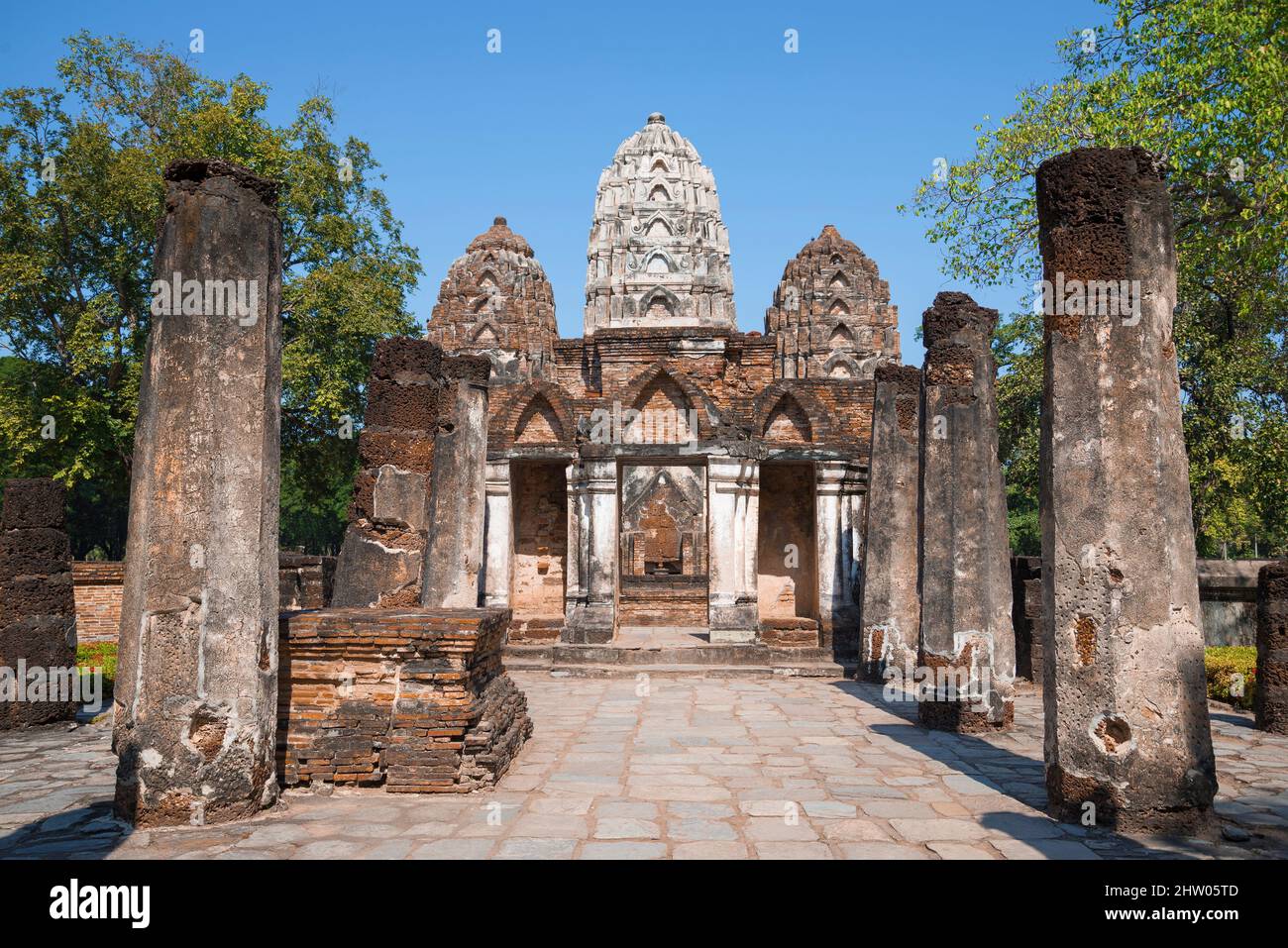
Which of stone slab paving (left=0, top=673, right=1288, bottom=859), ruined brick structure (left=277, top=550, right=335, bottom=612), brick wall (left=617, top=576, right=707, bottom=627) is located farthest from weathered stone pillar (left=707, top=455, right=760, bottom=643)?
ruined brick structure (left=277, top=550, right=335, bottom=612)

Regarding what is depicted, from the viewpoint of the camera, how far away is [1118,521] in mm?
5441

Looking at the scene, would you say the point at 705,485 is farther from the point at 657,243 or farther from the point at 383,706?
the point at 657,243

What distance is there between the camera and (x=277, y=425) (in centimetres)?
589

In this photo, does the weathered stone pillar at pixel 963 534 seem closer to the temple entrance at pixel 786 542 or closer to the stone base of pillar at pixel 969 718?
the stone base of pillar at pixel 969 718

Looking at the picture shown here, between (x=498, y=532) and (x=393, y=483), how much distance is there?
580 cm

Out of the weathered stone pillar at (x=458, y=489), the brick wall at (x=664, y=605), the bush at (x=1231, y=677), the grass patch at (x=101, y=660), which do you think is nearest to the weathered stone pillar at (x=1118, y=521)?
the bush at (x=1231, y=677)

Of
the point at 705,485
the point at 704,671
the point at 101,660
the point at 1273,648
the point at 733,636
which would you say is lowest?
the point at 704,671

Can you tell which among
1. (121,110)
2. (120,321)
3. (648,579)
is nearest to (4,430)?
(120,321)

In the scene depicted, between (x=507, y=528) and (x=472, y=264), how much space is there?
2028cm

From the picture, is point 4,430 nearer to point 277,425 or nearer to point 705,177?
point 277,425

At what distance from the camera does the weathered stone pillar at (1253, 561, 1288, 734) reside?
8805mm

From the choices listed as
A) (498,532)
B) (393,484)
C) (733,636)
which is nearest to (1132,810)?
(393,484)

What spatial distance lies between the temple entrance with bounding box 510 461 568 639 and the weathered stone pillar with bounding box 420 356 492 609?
5136 millimetres

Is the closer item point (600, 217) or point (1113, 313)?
point (1113, 313)
